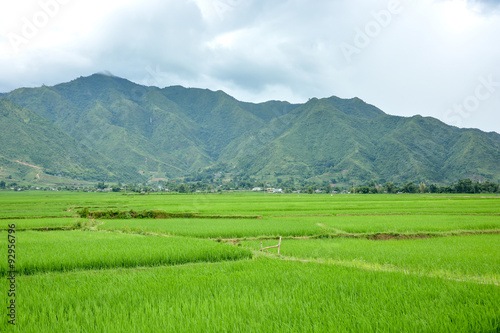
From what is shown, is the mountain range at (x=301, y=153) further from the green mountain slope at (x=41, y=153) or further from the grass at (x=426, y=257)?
the grass at (x=426, y=257)

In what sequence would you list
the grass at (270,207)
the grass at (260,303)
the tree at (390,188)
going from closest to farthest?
the grass at (260,303), the grass at (270,207), the tree at (390,188)

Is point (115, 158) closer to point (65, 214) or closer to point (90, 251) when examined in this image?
point (65, 214)

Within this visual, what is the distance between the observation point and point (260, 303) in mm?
4973

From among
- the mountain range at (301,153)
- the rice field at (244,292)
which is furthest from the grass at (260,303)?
the mountain range at (301,153)

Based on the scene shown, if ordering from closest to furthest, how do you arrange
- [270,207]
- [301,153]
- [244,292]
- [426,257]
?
[244,292]
[426,257]
[270,207]
[301,153]

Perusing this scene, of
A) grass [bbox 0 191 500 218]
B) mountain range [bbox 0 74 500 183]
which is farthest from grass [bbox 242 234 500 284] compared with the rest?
A: mountain range [bbox 0 74 500 183]

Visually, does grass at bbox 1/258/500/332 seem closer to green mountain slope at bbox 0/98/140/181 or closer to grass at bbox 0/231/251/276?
grass at bbox 0/231/251/276

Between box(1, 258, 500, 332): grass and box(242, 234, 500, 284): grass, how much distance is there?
3.16 m

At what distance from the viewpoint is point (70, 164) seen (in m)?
136

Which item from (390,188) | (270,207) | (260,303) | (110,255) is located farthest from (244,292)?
(390,188)

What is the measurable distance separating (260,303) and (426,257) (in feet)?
29.6

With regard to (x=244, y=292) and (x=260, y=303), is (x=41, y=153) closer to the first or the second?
(x=244, y=292)

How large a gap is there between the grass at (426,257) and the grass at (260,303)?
10.4 feet

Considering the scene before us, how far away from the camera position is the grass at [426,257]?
8953mm
